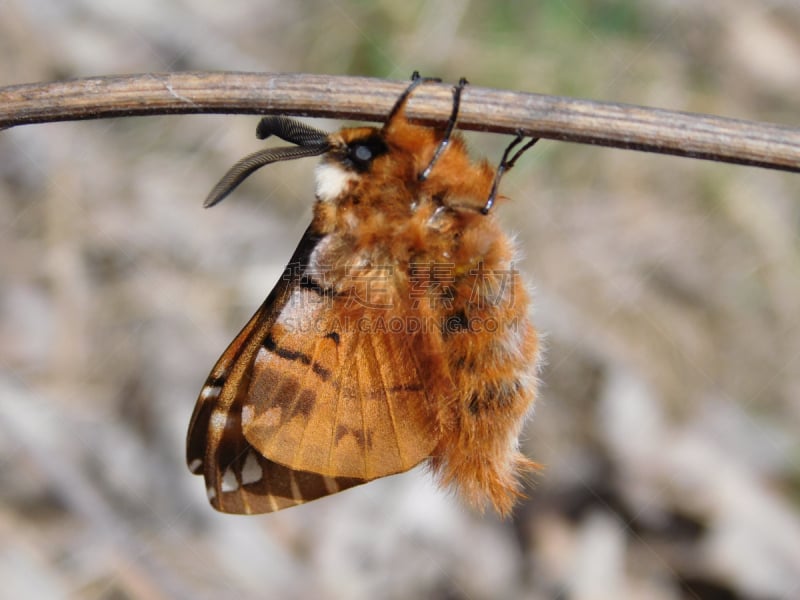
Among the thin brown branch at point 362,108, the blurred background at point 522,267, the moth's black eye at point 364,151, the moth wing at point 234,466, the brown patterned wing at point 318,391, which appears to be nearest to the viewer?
the thin brown branch at point 362,108

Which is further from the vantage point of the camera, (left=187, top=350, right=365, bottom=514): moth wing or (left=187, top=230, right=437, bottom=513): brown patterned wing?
(left=187, top=350, right=365, bottom=514): moth wing

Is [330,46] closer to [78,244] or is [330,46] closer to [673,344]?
[78,244]

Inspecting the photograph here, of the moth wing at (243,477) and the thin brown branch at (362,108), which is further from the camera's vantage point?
the moth wing at (243,477)

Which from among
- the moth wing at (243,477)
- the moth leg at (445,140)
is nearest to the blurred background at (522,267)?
the moth wing at (243,477)

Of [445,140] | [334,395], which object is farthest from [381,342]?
[445,140]

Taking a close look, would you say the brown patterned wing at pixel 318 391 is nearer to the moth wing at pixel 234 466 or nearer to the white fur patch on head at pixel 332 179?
the moth wing at pixel 234 466

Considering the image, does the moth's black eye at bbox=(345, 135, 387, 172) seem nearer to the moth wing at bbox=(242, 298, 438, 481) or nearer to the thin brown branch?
the thin brown branch

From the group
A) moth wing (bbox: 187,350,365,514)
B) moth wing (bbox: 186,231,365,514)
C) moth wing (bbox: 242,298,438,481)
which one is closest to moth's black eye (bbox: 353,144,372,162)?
moth wing (bbox: 242,298,438,481)

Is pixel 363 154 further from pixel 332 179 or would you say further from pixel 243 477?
pixel 243 477
